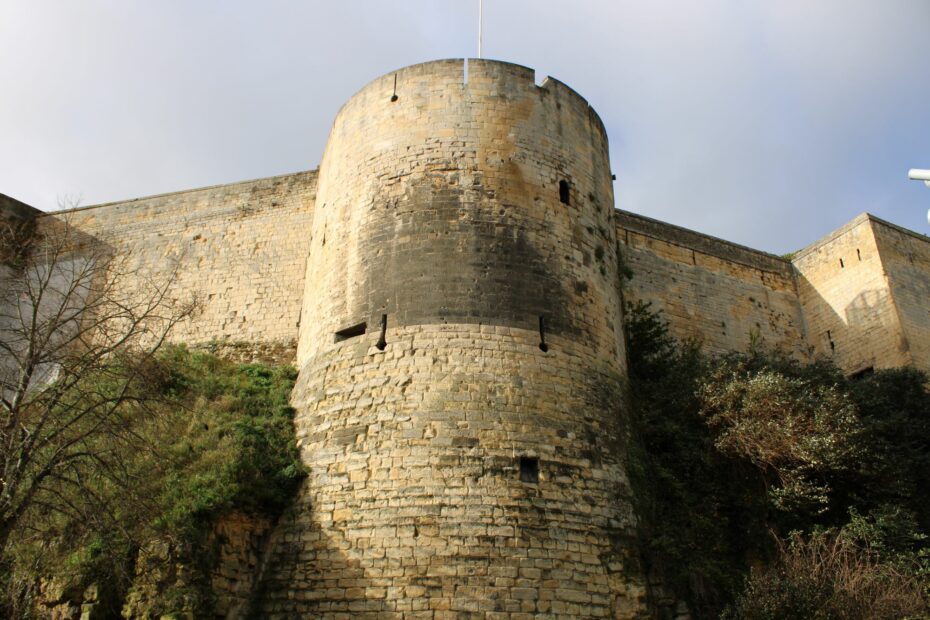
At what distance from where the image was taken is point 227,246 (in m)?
16.1

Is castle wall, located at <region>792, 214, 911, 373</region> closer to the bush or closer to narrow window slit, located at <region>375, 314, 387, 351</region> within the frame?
the bush

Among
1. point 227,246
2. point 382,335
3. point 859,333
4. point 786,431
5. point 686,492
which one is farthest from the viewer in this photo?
point 859,333

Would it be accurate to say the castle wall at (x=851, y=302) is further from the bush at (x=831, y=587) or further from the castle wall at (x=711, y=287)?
the bush at (x=831, y=587)

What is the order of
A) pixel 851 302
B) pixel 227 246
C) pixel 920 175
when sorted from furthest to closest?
pixel 851 302 → pixel 227 246 → pixel 920 175

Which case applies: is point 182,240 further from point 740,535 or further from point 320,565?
point 740,535

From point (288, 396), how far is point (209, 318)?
4.26 meters

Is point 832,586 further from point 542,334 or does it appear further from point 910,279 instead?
point 910,279

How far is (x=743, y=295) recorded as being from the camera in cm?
1791

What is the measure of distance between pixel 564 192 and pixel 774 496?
16.4 ft

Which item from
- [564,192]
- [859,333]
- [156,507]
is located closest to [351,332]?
[156,507]

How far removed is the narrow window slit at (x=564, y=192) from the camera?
12125 mm

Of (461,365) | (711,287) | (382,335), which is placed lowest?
(461,365)

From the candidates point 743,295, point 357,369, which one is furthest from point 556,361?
point 743,295

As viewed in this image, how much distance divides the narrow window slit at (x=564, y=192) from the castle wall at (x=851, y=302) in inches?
335
